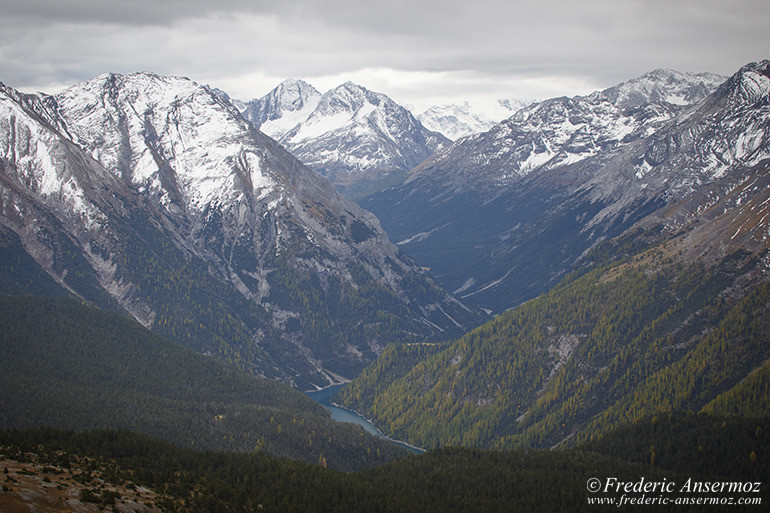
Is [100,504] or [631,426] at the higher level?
[631,426]

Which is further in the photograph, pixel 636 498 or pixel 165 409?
pixel 165 409

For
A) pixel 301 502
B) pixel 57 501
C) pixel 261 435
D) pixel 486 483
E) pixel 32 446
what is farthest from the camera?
pixel 261 435

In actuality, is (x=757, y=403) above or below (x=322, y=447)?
above

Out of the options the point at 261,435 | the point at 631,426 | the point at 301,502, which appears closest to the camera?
the point at 301,502

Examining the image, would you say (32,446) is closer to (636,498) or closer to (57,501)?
(57,501)

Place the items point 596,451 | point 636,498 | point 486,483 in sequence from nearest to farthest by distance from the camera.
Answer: point 636,498 → point 486,483 → point 596,451

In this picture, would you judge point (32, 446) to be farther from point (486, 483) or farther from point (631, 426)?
point (631, 426)

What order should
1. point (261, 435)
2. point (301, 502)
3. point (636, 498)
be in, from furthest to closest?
point (261, 435), point (636, 498), point (301, 502)

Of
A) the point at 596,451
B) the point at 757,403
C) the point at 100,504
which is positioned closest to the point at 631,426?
the point at 596,451

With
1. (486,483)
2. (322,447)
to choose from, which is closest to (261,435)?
(322,447)
